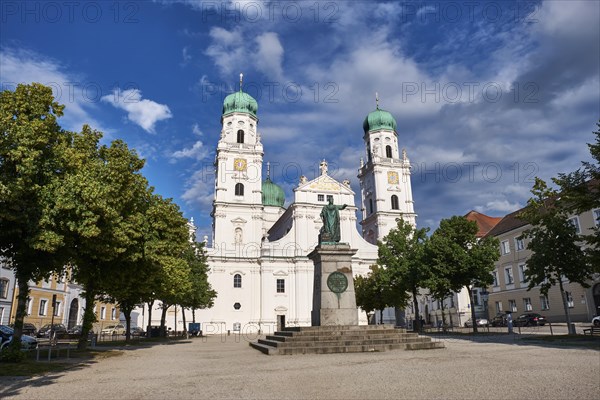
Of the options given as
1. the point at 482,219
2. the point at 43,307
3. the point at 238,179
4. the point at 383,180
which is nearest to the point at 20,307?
the point at 43,307

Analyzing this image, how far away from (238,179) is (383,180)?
2065 centimetres

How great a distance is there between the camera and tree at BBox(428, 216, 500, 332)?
27688 millimetres

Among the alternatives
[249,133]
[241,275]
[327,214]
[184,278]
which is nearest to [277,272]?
[241,275]

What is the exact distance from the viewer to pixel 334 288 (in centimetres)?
1814

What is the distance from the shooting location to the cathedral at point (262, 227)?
5266cm

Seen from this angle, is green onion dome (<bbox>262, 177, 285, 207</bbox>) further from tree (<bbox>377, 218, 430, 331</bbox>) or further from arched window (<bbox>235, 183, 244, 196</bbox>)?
tree (<bbox>377, 218, 430, 331</bbox>)

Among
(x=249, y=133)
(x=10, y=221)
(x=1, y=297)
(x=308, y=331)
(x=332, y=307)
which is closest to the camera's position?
(x=10, y=221)

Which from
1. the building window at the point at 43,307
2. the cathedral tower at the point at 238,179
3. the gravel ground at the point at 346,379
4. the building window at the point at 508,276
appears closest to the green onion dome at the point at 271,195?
the cathedral tower at the point at 238,179

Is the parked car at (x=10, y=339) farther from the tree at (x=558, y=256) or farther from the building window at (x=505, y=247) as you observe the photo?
the building window at (x=505, y=247)

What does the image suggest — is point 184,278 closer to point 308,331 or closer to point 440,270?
point 308,331

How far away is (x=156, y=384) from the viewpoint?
9969 mm

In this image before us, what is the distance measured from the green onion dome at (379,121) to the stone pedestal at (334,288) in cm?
4940

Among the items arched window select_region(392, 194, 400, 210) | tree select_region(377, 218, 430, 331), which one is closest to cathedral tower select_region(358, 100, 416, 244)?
arched window select_region(392, 194, 400, 210)

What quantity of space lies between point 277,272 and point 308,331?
3775cm
